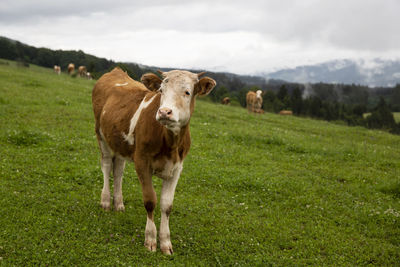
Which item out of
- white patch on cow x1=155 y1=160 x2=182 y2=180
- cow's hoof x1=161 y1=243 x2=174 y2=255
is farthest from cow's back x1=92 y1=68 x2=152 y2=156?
cow's hoof x1=161 y1=243 x2=174 y2=255

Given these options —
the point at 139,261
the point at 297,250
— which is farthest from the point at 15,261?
the point at 297,250

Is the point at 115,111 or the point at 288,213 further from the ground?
the point at 115,111

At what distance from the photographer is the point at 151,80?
707 centimetres

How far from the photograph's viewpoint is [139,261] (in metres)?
6.66

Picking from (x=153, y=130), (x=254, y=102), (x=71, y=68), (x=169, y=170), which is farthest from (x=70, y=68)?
(x=169, y=170)

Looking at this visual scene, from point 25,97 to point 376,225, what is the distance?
69.0ft

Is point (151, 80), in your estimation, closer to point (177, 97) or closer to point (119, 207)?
point (177, 97)

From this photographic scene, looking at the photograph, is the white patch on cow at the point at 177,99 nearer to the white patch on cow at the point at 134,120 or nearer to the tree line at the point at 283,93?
the white patch on cow at the point at 134,120

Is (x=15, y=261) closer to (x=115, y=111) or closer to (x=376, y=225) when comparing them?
(x=115, y=111)

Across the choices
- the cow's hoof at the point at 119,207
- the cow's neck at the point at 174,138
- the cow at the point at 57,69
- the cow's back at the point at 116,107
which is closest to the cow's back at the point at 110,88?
the cow's back at the point at 116,107

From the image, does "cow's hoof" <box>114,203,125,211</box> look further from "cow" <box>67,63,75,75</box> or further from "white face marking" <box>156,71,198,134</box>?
"cow" <box>67,63,75,75</box>

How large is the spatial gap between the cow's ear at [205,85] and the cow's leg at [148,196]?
186cm

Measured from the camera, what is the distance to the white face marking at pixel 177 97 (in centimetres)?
590

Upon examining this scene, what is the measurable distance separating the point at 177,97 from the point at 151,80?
4.06 feet
